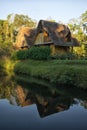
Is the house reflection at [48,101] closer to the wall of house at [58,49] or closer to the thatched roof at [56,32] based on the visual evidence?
the thatched roof at [56,32]

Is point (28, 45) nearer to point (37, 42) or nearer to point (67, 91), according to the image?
point (37, 42)

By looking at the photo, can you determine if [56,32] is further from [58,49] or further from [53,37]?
[58,49]

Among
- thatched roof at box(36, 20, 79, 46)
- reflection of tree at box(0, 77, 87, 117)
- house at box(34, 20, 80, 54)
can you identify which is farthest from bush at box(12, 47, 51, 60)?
reflection of tree at box(0, 77, 87, 117)

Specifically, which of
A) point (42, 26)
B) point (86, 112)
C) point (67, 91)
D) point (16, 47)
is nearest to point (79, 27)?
point (16, 47)

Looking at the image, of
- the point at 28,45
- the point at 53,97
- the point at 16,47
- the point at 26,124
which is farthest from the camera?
the point at 16,47

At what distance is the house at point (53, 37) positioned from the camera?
4179 cm

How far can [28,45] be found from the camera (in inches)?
1946

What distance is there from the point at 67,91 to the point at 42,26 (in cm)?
2544

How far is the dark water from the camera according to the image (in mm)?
10773

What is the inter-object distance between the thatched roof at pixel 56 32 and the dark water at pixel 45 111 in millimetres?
23001

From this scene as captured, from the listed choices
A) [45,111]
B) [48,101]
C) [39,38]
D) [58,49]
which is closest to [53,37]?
[58,49]

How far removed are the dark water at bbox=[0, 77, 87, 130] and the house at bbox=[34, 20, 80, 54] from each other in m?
23.1

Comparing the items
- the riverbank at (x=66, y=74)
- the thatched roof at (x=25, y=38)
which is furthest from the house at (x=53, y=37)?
the riverbank at (x=66, y=74)

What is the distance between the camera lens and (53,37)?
4134 centimetres
